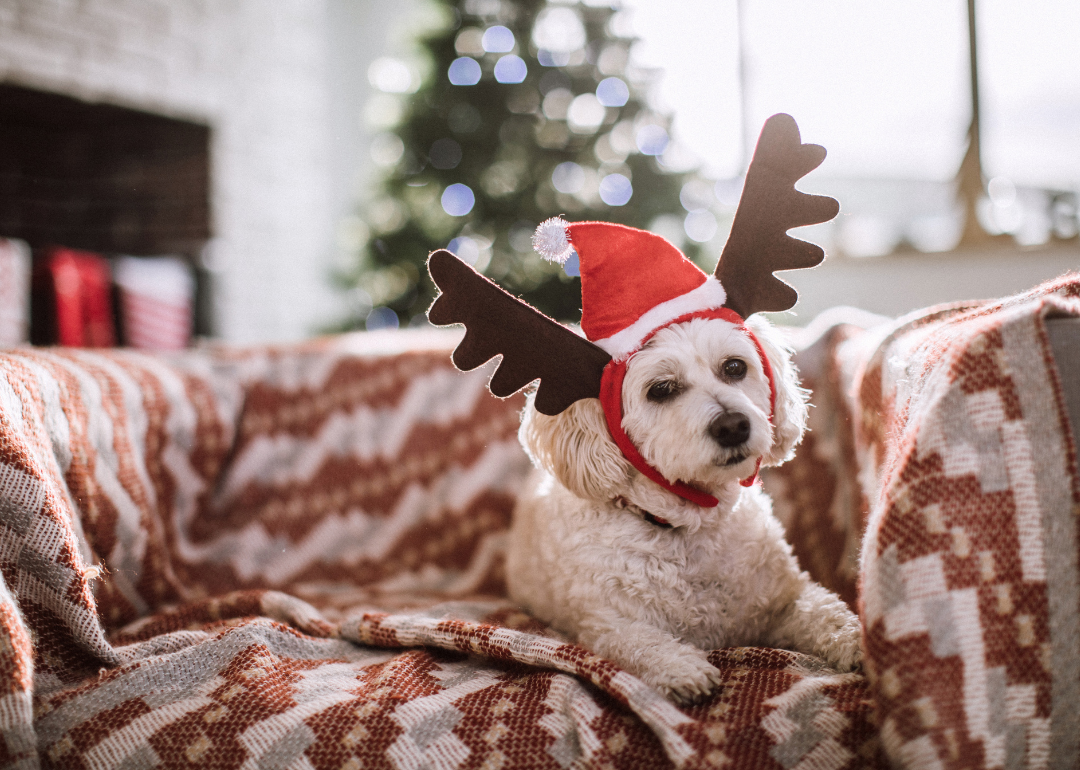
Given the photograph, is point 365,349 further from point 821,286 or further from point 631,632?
point 821,286

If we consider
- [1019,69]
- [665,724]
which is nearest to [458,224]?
[665,724]

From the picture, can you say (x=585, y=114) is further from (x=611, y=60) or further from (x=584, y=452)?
(x=584, y=452)

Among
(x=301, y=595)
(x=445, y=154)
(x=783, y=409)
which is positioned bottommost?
(x=301, y=595)

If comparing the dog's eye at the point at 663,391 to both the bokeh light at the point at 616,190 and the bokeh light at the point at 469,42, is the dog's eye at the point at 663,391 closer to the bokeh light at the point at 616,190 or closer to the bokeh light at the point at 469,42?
the bokeh light at the point at 616,190

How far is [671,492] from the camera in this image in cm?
118

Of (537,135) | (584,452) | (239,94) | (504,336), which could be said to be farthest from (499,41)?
(584,452)

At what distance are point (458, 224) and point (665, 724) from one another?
2403mm

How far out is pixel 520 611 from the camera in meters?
1.47

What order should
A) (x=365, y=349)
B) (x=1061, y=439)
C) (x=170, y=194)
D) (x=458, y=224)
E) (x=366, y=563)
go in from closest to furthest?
(x=1061, y=439), (x=366, y=563), (x=365, y=349), (x=458, y=224), (x=170, y=194)

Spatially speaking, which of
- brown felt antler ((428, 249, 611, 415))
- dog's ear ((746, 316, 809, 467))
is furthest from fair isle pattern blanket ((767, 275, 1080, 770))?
brown felt antler ((428, 249, 611, 415))

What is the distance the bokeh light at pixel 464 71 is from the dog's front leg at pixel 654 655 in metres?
2.48

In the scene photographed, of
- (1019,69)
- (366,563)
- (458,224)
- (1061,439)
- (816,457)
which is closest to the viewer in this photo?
(1061,439)

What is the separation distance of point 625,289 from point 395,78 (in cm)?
248

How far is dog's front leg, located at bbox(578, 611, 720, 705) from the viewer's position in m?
0.98
